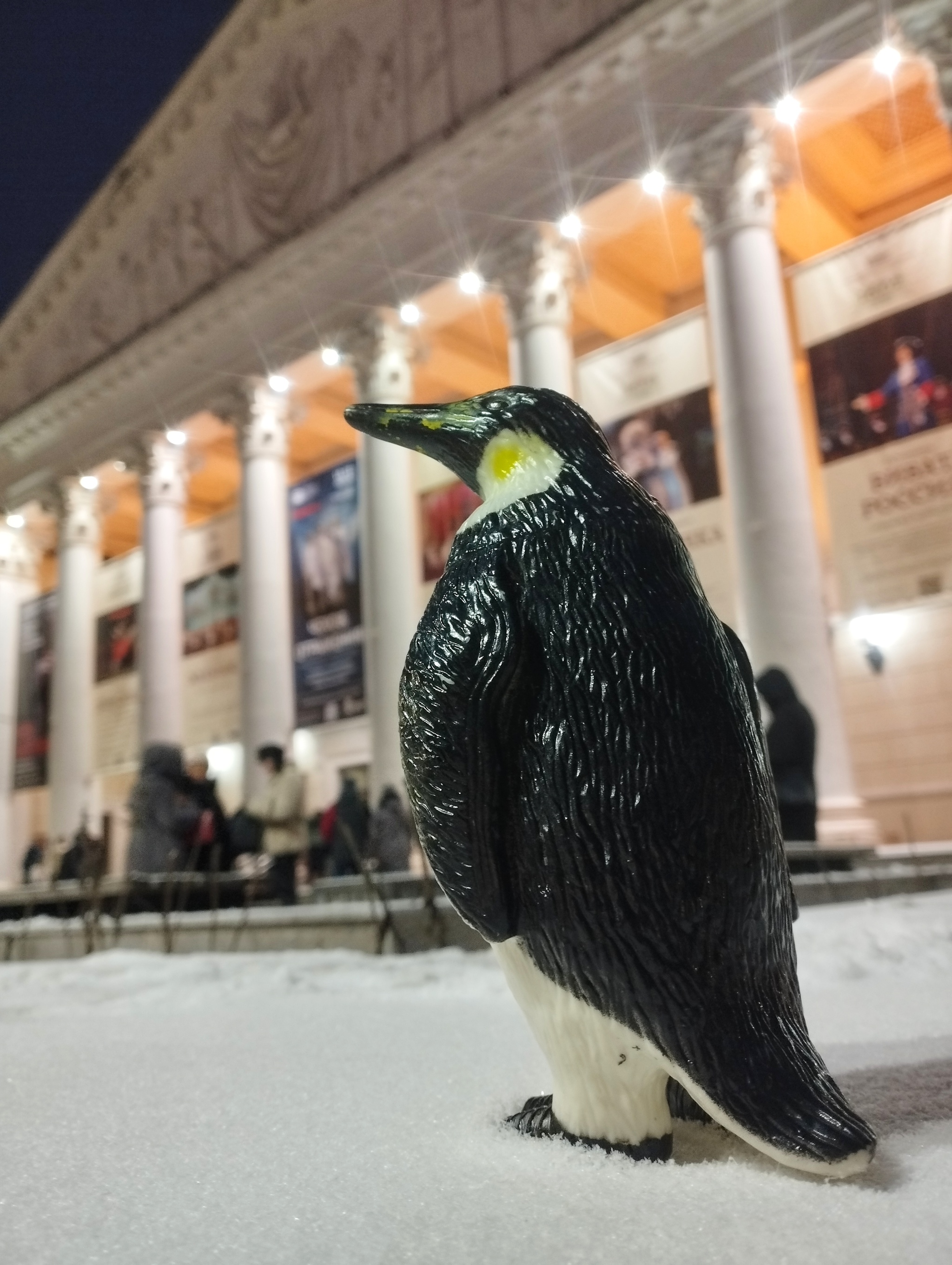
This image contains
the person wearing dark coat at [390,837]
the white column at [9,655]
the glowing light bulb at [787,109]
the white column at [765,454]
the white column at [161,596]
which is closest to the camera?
the person wearing dark coat at [390,837]

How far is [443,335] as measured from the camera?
17.8 m

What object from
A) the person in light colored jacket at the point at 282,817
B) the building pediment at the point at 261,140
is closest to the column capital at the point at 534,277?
the building pediment at the point at 261,140

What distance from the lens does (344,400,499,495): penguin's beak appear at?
1501 millimetres

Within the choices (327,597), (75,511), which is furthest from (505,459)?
Answer: (75,511)

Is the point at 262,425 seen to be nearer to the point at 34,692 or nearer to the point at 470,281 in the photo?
the point at 470,281

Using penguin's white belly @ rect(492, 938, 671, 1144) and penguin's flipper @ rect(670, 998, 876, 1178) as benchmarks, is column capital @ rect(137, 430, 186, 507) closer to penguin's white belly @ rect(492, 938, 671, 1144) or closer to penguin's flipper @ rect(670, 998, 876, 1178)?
penguin's white belly @ rect(492, 938, 671, 1144)

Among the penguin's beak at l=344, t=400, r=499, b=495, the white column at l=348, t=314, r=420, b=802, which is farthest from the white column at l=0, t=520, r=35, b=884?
A: the penguin's beak at l=344, t=400, r=499, b=495

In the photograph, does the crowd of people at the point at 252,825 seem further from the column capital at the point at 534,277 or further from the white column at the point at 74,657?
the white column at the point at 74,657

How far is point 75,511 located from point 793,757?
18989 millimetres

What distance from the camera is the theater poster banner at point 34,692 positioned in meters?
21.9

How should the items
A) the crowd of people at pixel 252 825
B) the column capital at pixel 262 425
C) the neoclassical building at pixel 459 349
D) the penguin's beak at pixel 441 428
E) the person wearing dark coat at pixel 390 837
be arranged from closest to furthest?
the penguin's beak at pixel 441 428 < the crowd of people at pixel 252 825 < the person wearing dark coat at pixel 390 837 < the neoclassical building at pixel 459 349 < the column capital at pixel 262 425

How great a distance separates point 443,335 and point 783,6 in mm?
8384

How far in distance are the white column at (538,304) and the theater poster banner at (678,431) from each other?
0.88 metres

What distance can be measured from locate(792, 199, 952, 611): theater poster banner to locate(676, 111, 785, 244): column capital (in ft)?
3.73
